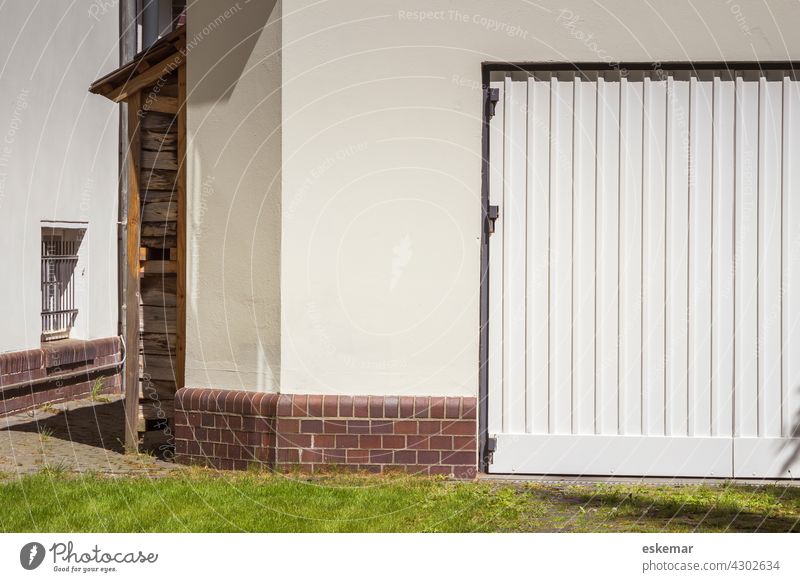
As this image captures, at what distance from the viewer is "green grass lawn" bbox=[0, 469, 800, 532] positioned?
7555mm

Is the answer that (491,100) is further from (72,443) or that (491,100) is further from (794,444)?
(72,443)

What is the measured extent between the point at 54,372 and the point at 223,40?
22.5 feet

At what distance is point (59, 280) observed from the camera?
1587 cm

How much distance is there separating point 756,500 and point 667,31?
3583 millimetres

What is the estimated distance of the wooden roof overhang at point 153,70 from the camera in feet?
33.1

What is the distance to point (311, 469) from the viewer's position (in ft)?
30.2

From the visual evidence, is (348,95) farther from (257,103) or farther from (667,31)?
(667,31)

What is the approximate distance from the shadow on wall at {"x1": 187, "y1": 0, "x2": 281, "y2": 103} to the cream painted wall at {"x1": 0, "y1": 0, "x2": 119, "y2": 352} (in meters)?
4.96

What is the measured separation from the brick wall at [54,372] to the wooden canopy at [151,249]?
3812 mm
